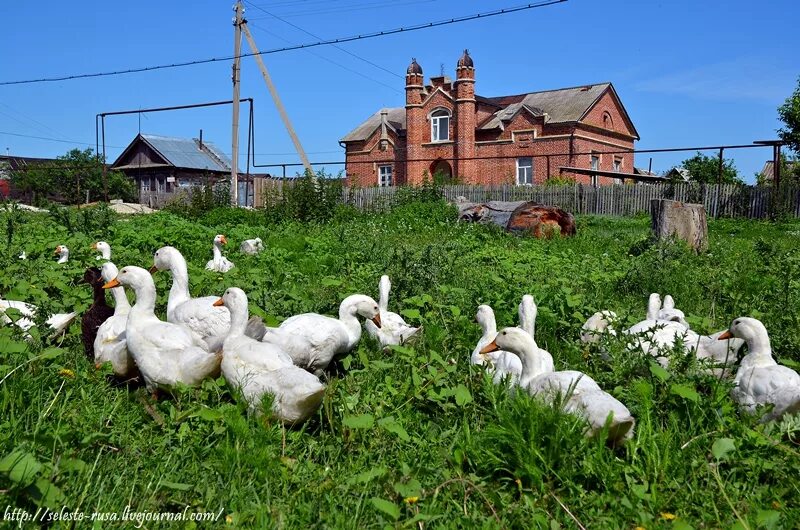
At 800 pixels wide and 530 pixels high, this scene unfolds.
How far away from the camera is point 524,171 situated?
115 feet

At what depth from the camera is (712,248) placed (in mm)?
10445

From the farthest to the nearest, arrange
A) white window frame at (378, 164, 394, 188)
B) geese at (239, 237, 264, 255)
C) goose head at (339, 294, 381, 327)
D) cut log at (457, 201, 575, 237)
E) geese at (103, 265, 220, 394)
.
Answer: white window frame at (378, 164, 394, 188), cut log at (457, 201, 575, 237), geese at (239, 237, 264, 255), goose head at (339, 294, 381, 327), geese at (103, 265, 220, 394)

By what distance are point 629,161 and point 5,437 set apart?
4112 centimetres

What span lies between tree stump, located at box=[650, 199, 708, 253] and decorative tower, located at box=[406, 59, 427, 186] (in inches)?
1077

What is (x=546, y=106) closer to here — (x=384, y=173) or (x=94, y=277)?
(x=384, y=173)

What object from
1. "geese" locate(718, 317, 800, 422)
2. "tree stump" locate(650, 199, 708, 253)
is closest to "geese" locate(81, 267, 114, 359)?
"geese" locate(718, 317, 800, 422)

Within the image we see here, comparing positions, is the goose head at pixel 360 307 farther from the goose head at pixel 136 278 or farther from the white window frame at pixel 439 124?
the white window frame at pixel 439 124

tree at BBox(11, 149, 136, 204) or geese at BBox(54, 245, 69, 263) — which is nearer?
geese at BBox(54, 245, 69, 263)

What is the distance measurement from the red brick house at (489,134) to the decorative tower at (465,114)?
0.05 m

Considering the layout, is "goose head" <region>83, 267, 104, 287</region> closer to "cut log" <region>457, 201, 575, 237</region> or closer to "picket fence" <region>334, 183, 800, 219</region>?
"cut log" <region>457, 201, 575, 237</region>

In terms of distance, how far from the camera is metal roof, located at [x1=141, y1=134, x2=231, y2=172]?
4750 centimetres

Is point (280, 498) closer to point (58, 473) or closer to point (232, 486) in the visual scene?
point (232, 486)

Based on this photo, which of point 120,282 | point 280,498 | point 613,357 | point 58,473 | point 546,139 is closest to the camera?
point 58,473

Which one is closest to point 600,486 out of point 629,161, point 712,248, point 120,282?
point 120,282
